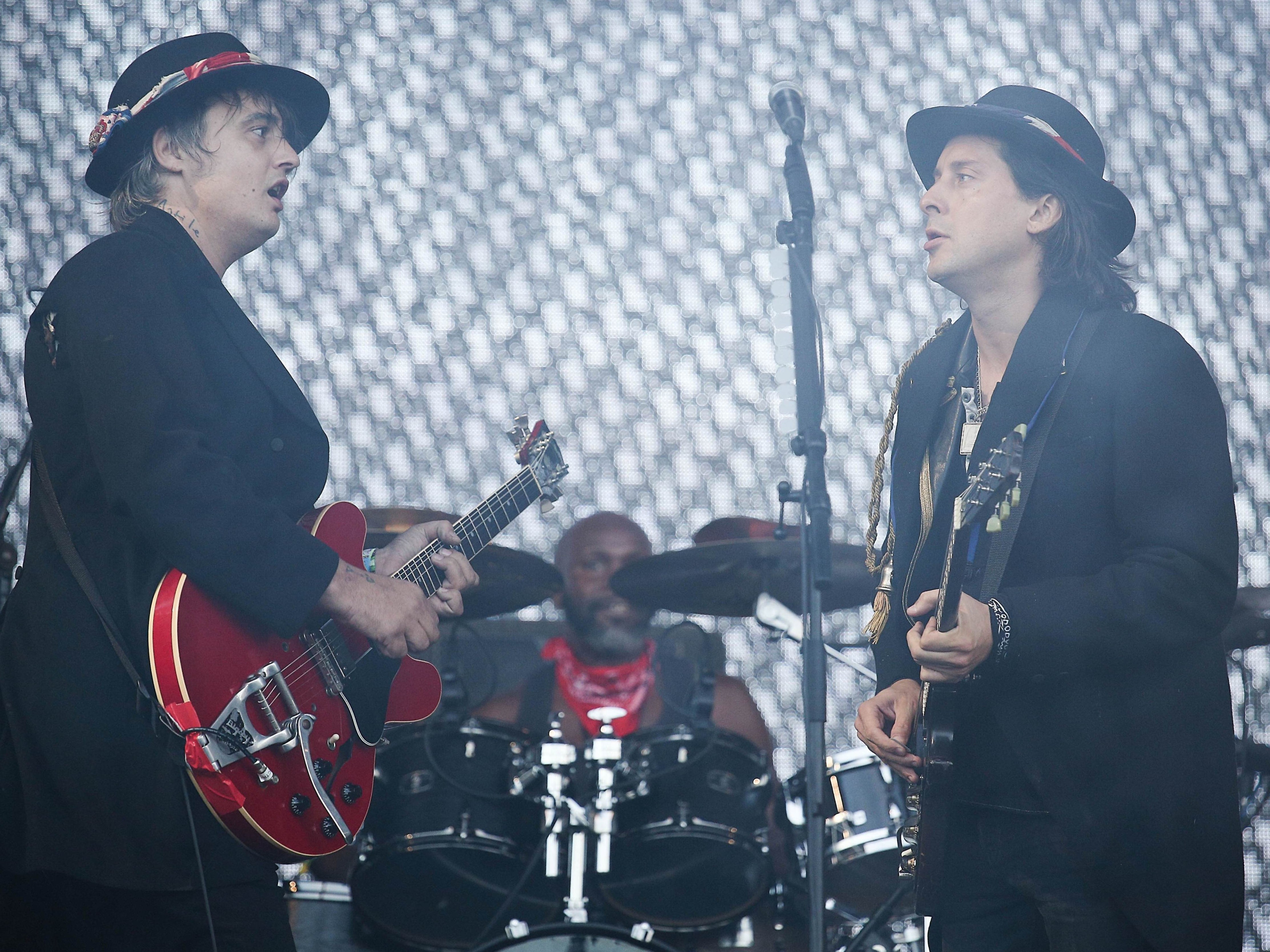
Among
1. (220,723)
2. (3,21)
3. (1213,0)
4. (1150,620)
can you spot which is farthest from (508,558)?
(1213,0)

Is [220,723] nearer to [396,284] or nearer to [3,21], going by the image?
[396,284]

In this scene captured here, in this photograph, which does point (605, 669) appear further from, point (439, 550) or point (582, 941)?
point (439, 550)

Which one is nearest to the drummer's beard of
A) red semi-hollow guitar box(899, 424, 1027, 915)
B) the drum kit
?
the drum kit

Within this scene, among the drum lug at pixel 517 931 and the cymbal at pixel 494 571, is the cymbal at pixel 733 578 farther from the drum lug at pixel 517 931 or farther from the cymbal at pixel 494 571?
the drum lug at pixel 517 931

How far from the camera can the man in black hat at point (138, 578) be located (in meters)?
1.63

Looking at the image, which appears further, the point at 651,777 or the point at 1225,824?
the point at 651,777

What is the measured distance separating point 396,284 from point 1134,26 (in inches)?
112

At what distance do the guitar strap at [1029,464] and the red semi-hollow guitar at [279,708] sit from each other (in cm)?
113

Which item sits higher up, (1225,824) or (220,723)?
(220,723)

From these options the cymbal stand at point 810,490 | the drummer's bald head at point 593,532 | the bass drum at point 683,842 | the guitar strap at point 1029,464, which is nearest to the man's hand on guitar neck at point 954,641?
the guitar strap at point 1029,464

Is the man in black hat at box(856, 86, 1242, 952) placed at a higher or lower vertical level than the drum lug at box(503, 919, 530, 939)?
higher

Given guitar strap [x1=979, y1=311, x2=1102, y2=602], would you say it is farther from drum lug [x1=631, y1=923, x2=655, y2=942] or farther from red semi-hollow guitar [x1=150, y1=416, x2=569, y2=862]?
drum lug [x1=631, y1=923, x2=655, y2=942]

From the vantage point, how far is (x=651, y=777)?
3.27 meters

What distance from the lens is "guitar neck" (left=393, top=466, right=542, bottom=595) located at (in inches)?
92.0
